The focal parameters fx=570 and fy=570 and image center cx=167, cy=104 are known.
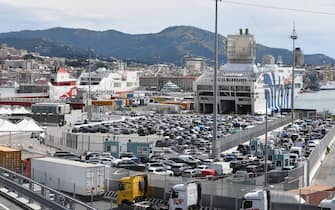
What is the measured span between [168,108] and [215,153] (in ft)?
126

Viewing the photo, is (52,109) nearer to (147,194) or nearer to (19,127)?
(19,127)

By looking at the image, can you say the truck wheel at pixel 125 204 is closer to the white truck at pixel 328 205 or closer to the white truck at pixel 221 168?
the white truck at pixel 328 205

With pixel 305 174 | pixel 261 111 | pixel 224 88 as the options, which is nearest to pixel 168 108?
pixel 224 88

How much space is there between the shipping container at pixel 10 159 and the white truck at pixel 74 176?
202cm

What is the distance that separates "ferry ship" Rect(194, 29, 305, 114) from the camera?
59.2 metres

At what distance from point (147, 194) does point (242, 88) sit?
4814 cm

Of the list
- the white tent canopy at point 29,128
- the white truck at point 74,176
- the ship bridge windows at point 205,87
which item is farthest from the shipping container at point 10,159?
the ship bridge windows at point 205,87

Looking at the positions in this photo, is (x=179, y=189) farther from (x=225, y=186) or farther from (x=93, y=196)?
(x=93, y=196)

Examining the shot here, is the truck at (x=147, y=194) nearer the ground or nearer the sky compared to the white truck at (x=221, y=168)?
nearer the sky

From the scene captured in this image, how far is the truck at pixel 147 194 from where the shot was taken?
1122 centimetres

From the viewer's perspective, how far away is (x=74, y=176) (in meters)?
13.1

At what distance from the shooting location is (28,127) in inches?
1102

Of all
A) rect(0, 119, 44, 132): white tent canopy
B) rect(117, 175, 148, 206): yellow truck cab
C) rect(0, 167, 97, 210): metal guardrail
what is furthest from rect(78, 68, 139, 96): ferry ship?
rect(0, 167, 97, 210): metal guardrail

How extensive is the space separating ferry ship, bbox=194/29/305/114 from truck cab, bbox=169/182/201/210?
139ft
